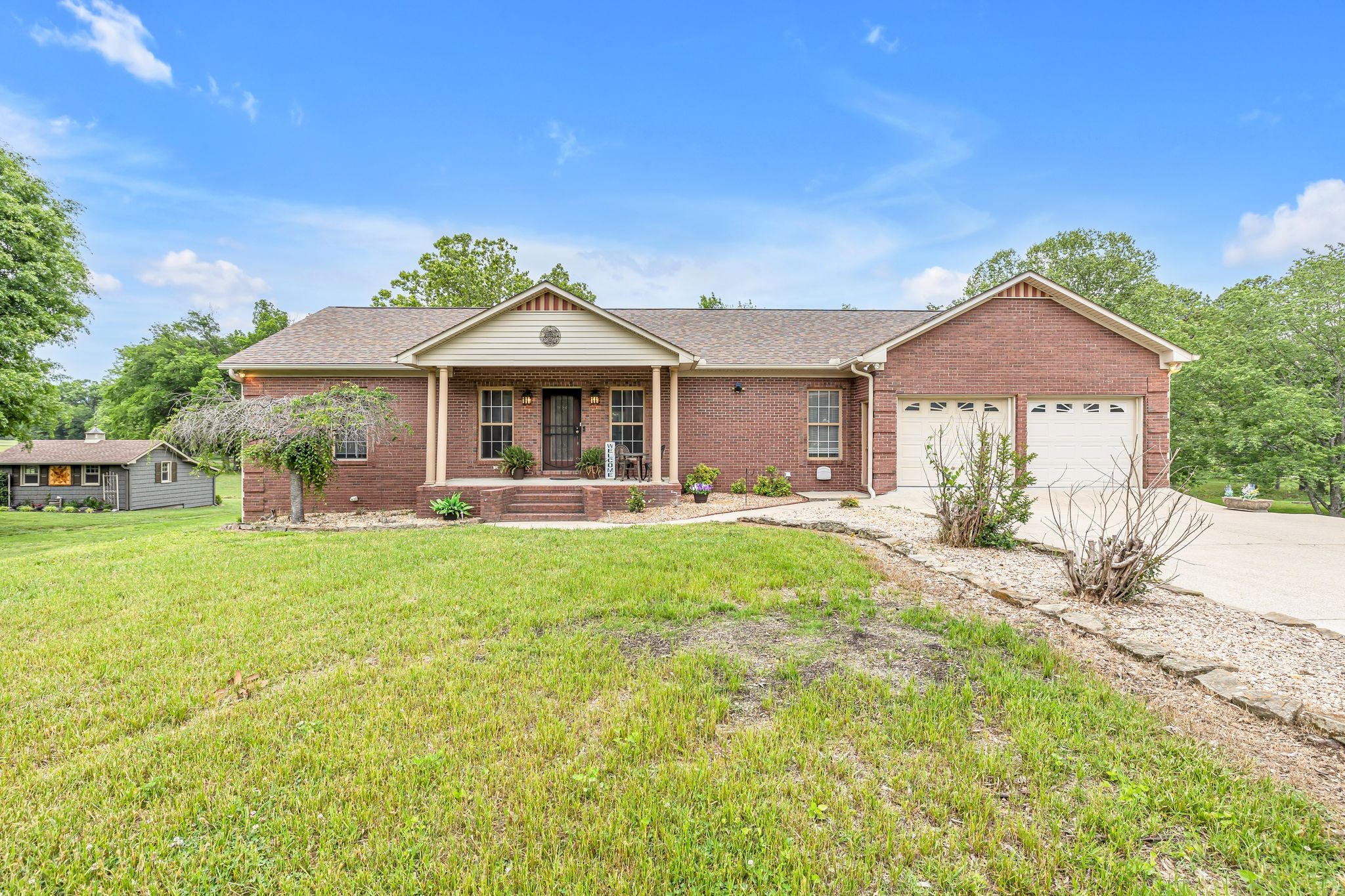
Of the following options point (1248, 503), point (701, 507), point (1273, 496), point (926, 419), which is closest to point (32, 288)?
point (701, 507)

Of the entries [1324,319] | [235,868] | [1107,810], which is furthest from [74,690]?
[1324,319]

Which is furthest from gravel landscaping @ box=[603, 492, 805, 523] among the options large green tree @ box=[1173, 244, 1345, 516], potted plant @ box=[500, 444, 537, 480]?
large green tree @ box=[1173, 244, 1345, 516]

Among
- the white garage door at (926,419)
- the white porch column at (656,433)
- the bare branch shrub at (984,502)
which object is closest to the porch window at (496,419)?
the white porch column at (656,433)

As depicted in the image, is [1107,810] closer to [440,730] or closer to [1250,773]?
[1250,773]

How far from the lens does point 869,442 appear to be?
1227 centimetres

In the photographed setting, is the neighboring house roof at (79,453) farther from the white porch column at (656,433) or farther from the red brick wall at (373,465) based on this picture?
the white porch column at (656,433)

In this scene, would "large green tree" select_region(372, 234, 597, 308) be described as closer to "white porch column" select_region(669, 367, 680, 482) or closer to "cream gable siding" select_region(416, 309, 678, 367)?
"cream gable siding" select_region(416, 309, 678, 367)

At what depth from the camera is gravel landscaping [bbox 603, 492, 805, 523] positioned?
9.99 m

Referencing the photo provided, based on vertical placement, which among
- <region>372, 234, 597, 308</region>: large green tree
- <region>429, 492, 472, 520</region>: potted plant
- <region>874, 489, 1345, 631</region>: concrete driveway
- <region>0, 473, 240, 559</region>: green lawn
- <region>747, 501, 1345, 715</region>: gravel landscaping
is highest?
<region>372, 234, 597, 308</region>: large green tree

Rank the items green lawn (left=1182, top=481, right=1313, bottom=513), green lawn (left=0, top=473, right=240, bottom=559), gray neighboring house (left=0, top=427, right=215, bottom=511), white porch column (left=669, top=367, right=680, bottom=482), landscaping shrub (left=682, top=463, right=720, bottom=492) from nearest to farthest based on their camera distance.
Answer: green lawn (left=0, top=473, right=240, bottom=559) < white porch column (left=669, top=367, right=680, bottom=482) < landscaping shrub (left=682, top=463, right=720, bottom=492) < green lawn (left=1182, top=481, right=1313, bottom=513) < gray neighboring house (left=0, top=427, right=215, bottom=511)

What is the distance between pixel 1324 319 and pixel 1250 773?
70.6 feet

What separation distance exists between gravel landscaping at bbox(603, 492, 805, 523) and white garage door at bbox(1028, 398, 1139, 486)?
5719 mm

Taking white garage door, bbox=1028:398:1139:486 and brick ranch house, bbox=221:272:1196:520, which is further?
white garage door, bbox=1028:398:1139:486

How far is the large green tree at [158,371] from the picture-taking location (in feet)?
119
